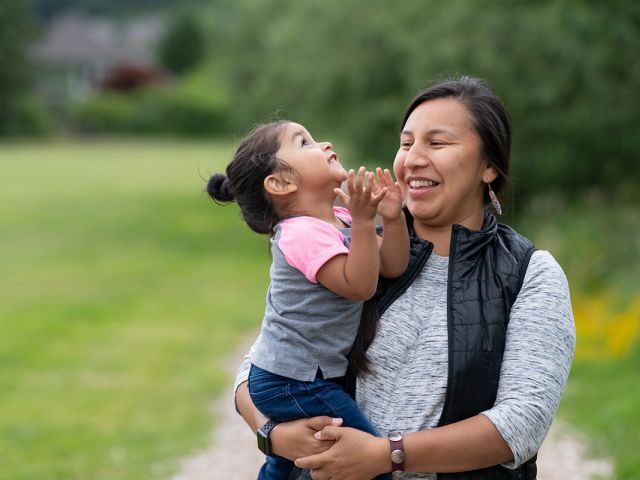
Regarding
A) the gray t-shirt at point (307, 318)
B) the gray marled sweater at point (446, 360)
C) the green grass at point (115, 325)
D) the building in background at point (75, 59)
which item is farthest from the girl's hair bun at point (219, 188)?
the building in background at point (75, 59)

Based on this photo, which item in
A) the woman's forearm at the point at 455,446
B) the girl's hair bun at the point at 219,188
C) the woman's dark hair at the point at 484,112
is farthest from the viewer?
the girl's hair bun at the point at 219,188

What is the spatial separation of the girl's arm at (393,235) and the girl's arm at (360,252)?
0.29 ft

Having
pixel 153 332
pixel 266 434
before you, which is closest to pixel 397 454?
pixel 266 434

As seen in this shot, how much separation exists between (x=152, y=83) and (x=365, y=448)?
82.1 m

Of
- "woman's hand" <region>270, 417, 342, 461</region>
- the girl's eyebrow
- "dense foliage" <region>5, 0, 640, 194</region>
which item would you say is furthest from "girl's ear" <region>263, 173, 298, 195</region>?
"dense foliage" <region>5, 0, 640, 194</region>

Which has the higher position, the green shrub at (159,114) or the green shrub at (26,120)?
the green shrub at (159,114)

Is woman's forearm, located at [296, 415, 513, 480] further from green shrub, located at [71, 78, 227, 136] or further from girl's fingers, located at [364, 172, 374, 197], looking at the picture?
green shrub, located at [71, 78, 227, 136]

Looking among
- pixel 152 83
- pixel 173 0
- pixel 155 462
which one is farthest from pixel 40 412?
pixel 173 0

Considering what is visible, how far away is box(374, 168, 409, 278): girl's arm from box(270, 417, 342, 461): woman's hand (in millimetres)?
393

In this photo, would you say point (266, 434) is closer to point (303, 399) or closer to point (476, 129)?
point (303, 399)

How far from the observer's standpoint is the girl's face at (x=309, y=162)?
257 centimetres

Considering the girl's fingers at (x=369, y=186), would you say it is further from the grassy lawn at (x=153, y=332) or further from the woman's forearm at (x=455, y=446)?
the grassy lawn at (x=153, y=332)

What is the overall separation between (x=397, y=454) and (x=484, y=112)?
0.86 meters

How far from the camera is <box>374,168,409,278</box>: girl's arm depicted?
2.47 meters
